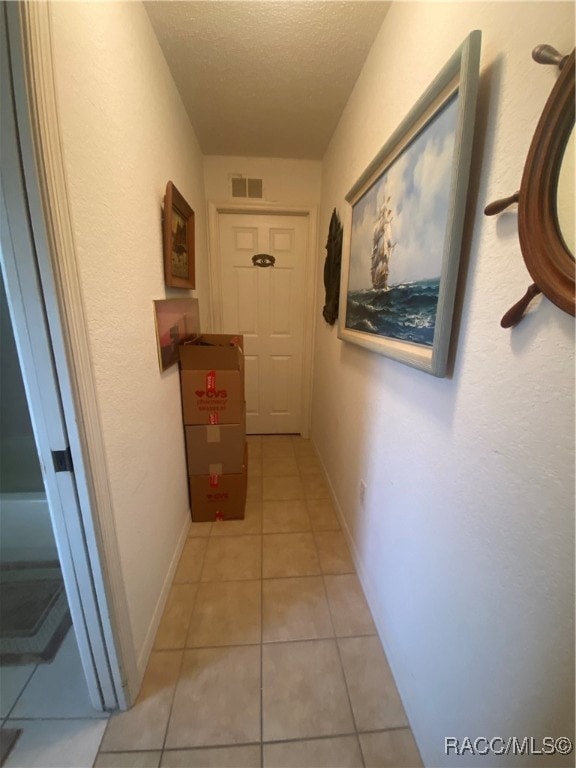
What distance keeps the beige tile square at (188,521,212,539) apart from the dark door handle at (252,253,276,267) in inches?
82.7

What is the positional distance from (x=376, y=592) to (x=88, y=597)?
1.08m

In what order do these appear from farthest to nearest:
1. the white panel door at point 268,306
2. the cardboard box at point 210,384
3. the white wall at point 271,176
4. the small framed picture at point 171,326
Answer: the white panel door at point 268,306 < the white wall at point 271,176 < the cardboard box at point 210,384 < the small framed picture at point 171,326

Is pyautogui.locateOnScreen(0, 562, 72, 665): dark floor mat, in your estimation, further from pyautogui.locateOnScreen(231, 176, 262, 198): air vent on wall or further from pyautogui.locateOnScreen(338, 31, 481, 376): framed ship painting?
pyautogui.locateOnScreen(231, 176, 262, 198): air vent on wall

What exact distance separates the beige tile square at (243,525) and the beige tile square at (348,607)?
53cm

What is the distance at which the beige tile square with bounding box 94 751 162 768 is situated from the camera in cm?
84

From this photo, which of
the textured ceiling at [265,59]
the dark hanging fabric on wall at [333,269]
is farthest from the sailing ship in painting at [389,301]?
the textured ceiling at [265,59]

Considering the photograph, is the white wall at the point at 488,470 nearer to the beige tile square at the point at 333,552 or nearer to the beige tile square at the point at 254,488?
the beige tile square at the point at 333,552

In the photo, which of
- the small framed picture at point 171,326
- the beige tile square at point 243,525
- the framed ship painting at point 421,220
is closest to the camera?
the framed ship painting at point 421,220

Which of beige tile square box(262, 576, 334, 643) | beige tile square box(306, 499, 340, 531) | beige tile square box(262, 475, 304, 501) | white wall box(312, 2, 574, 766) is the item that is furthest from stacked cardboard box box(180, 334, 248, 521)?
white wall box(312, 2, 574, 766)

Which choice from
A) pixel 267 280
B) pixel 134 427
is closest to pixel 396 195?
pixel 134 427

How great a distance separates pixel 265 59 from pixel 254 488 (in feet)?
8.08

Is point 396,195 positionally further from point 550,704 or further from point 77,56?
point 550,704

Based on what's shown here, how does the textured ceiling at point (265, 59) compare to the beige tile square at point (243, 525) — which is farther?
the beige tile square at point (243, 525)

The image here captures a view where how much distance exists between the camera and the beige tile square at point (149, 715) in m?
0.89
